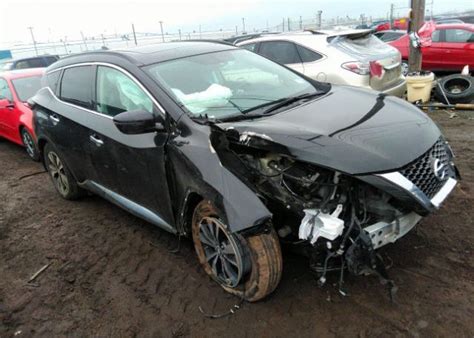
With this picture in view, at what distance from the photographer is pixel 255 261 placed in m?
2.68

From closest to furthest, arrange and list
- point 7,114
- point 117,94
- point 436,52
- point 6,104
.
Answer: point 117,94 < point 6,104 < point 7,114 < point 436,52

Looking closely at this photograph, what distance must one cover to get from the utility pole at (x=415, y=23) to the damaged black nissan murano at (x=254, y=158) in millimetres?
6445

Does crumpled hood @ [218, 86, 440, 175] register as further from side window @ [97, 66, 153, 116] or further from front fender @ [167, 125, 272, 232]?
side window @ [97, 66, 153, 116]

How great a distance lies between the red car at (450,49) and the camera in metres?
10.5

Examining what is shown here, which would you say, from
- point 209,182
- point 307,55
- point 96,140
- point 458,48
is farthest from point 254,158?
point 458,48

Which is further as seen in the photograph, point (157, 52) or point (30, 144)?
point (30, 144)

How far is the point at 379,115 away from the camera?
2848mm

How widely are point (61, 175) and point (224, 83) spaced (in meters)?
2.59

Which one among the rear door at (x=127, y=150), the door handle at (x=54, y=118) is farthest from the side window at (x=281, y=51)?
the rear door at (x=127, y=150)

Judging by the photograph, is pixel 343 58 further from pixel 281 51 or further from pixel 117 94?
pixel 117 94

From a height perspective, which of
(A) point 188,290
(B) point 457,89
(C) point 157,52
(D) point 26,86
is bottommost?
(B) point 457,89

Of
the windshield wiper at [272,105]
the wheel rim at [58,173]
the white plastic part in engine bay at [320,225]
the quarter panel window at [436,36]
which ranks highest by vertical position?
the windshield wiper at [272,105]

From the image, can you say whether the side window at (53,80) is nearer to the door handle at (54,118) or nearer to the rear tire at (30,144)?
the door handle at (54,118)

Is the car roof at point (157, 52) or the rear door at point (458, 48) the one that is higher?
the car roof at point (157, 52)
